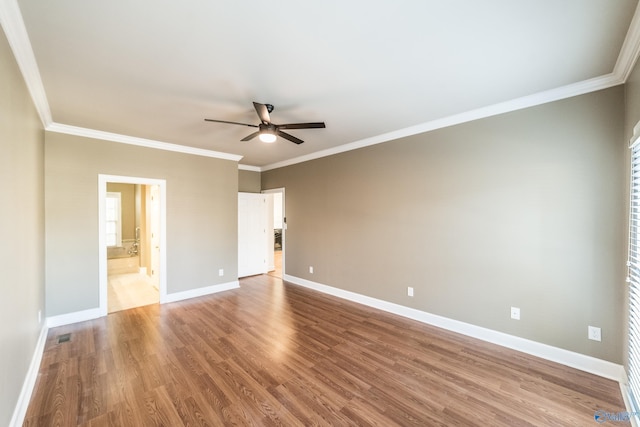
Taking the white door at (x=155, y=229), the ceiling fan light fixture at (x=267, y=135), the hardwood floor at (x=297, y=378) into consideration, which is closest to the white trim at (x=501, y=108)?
the ceiling fan light fixture at (x=267, y=135)

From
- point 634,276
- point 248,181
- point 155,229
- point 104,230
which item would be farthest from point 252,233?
point 634,276

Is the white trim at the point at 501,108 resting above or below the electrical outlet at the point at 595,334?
above

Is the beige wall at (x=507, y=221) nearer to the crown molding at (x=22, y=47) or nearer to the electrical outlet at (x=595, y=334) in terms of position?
the electrical outlet at (x=595, y=334)

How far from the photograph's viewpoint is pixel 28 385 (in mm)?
2188

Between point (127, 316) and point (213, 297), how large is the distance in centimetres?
129

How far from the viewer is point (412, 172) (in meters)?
3.77

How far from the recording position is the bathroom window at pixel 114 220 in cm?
719

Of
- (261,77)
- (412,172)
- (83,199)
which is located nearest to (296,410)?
(261,77)

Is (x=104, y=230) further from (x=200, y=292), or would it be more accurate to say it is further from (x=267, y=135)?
(x=267, y=135)

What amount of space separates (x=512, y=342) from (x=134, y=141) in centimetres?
597

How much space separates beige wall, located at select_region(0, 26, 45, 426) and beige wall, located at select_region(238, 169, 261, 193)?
3653 millimetres

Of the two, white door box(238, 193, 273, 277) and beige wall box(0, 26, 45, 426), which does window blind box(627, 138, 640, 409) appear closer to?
beige wall box(0, 26, 45, 426)

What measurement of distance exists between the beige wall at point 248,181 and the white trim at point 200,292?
7.42 feet

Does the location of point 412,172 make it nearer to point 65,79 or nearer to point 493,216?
point 493,216
